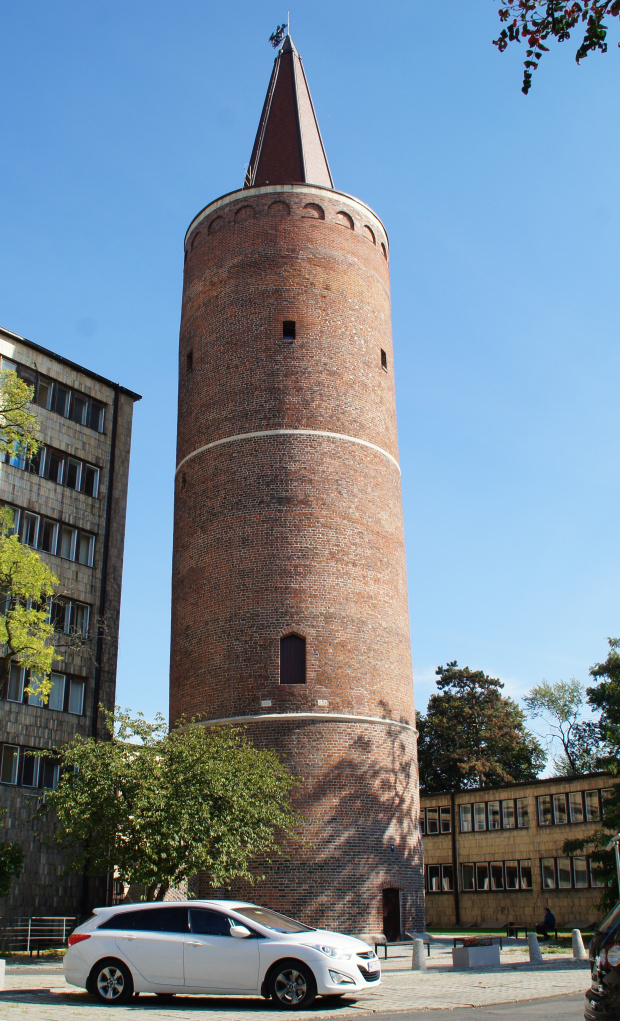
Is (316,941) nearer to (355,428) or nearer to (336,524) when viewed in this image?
(336,524)

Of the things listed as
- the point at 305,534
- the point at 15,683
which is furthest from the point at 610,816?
the point at 15,683

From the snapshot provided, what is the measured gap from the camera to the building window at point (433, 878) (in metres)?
40.7

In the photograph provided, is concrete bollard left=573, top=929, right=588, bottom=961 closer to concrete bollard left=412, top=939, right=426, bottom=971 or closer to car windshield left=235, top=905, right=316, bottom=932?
concrete bollard left=412, top=939, right=426, bottom=971

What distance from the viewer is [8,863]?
22359 mm

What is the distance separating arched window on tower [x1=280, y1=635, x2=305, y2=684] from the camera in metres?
24.5

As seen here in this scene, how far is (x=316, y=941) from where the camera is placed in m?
12.1

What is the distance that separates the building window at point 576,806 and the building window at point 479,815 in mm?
4629

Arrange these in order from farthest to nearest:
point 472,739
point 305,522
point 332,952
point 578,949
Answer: point 472,739 < point 305,522 < point 578,949 < point 332,952

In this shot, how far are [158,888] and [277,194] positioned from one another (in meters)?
20.1

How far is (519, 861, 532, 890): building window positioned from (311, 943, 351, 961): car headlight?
2688 centimetres

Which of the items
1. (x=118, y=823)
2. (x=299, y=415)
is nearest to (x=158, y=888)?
(x=118, y=823)

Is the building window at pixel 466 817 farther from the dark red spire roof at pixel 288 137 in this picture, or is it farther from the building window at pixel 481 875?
the dark red spire roof at pixel 288 137

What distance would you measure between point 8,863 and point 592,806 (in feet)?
69.8

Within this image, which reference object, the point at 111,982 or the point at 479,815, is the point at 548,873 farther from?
the point at 111,982
